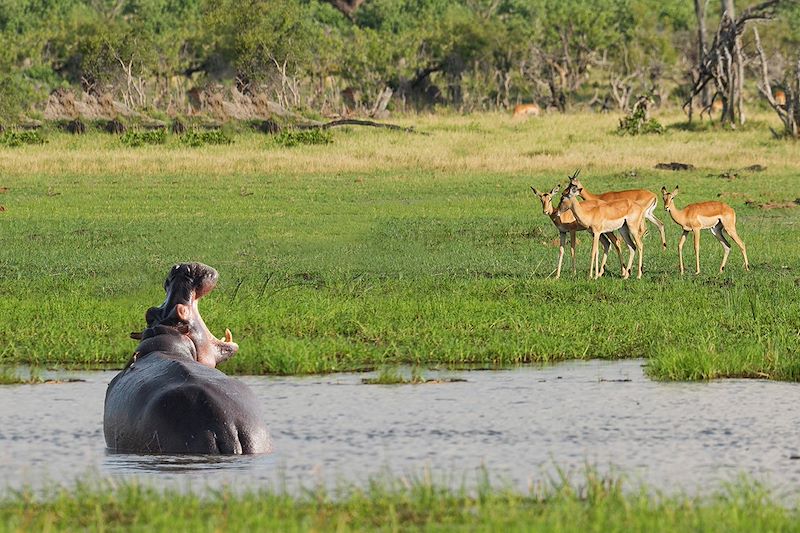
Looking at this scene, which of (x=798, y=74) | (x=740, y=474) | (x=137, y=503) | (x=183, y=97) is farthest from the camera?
(x=183, y=97)

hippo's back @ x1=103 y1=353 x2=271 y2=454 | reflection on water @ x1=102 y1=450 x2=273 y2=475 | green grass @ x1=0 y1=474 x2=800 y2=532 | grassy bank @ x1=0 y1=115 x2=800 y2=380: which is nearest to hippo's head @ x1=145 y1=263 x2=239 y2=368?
hippo's back @ x1=103 y1=353 x2=271 y2=454

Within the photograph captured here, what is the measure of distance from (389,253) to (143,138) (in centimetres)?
1872

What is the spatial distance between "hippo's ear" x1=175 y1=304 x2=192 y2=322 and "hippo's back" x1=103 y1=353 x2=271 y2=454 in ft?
1.28

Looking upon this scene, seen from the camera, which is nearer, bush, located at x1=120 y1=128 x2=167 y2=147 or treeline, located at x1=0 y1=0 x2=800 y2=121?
bush, located at x1=120 y1=128 x2=167 y2=147

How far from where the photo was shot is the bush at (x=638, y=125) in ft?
123

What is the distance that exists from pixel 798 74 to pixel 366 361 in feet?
88.9

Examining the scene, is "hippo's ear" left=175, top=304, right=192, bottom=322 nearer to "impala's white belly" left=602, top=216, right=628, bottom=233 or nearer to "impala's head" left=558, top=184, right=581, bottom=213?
"impala's head" left=558, top=184, right=581, bottom=213

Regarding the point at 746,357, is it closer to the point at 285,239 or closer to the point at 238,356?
the point at 238,356

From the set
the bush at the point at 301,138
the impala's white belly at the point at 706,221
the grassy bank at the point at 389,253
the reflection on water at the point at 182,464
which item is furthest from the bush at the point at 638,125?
the reflection on water at the point at 182,464

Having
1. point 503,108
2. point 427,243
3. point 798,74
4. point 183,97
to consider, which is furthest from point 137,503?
point 503,108

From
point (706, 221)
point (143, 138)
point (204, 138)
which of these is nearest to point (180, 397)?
point (706, 221)

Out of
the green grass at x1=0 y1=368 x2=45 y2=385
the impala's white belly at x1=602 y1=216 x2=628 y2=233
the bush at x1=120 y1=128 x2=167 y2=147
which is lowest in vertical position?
the green grass at x1=0 y1=368 x2=45 y2=385

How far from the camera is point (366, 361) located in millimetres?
11664

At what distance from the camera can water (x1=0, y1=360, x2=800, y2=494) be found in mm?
7375
